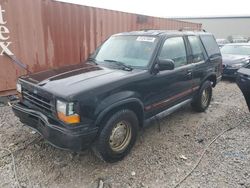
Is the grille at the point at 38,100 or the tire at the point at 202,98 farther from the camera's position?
the tire at the point at 202,98

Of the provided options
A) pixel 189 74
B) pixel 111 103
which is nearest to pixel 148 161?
pixel 111 103

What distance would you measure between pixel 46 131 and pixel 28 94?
28.2 inches

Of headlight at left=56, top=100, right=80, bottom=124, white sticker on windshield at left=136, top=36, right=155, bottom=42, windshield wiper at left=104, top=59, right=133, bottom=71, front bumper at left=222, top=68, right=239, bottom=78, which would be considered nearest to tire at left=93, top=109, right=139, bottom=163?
headlight at left=56, top=100, right=80, bottom=124

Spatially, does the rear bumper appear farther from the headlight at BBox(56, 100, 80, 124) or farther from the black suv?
the headlight at BBox(56, 100, 80, 124)

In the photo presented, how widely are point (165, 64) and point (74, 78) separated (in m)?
1.37

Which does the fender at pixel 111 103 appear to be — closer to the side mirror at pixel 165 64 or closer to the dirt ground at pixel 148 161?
the side mirror at pixel 165 64

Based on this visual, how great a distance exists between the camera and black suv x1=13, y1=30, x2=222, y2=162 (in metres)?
2.69

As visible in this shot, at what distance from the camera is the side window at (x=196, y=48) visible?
15.1 ft

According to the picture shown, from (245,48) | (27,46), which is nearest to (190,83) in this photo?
(27,46)

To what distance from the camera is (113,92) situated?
115 inches

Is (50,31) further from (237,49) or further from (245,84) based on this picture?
(237,49)

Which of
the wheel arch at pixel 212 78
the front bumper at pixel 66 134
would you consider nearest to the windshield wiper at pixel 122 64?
the front bumper at pixel 66 134

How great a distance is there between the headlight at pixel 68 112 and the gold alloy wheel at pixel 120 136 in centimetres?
64

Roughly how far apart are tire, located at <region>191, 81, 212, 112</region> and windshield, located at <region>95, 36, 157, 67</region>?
→ 1.86 meters
